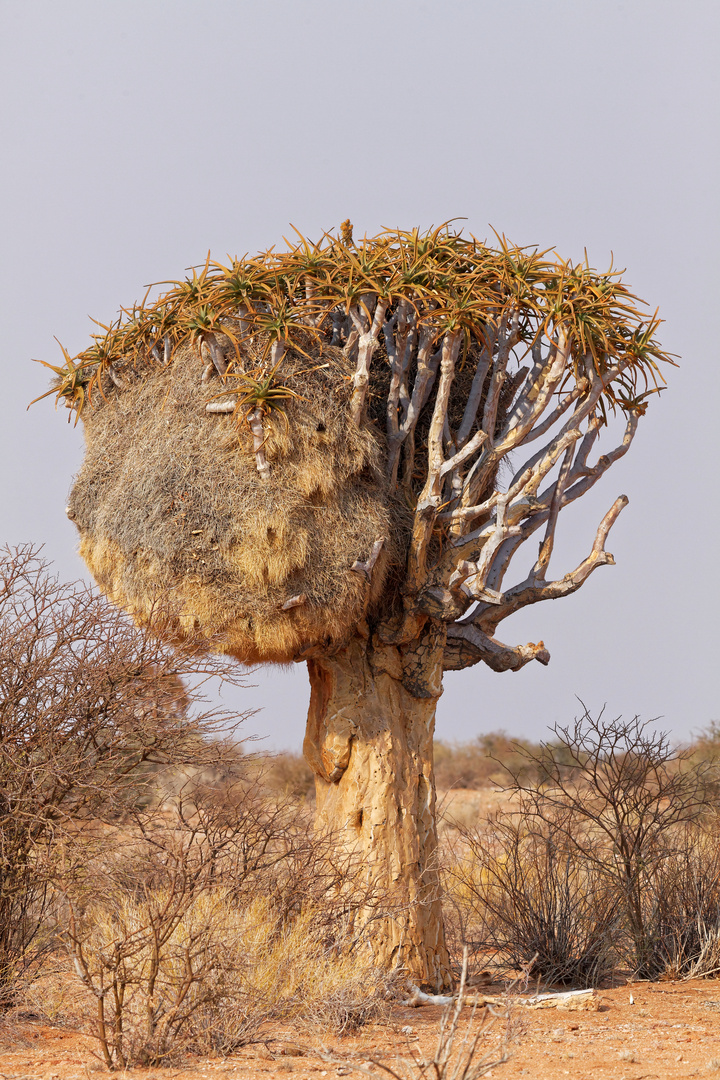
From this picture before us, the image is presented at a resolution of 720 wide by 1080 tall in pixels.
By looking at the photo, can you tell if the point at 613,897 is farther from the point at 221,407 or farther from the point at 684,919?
the point at 221,407

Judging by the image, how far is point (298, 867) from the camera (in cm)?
713

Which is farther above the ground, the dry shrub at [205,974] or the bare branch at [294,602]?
the bare branch at [294,602]

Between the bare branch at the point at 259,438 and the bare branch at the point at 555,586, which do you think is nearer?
the bare branch at the point at 259,438

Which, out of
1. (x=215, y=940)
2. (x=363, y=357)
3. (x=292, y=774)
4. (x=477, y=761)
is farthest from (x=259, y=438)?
(x=477, y=761)

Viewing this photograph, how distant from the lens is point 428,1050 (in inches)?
224

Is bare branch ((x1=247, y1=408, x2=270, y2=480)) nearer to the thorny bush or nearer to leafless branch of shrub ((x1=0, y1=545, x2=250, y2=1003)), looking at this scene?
leafless branch of shrub ((x1=0, y1=545, x2=250, y2=1003))

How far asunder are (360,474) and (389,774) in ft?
6.97

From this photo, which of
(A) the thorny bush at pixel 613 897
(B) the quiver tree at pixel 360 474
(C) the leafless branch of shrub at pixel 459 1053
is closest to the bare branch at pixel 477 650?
(B) the quiver tree at pixel 360 474

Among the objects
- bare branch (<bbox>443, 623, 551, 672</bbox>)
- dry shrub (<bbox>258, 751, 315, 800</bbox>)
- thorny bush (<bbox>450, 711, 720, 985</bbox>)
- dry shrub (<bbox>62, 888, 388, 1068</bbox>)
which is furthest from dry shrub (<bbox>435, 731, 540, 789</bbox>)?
dry shrub (<bbox>62, 888, 388, 1068</bbox>)

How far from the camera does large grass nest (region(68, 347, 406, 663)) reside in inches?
269

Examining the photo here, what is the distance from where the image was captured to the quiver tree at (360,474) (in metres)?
6.89

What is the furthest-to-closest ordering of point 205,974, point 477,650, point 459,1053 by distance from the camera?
point 477,650
point 205,974
point 459,1053

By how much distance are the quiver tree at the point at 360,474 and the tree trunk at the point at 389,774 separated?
16mm

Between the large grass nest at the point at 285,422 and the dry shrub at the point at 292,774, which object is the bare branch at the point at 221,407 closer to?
the large grass nest at the point at 285,422
